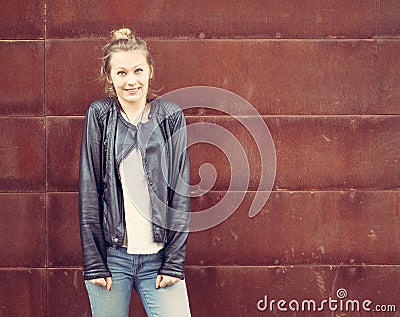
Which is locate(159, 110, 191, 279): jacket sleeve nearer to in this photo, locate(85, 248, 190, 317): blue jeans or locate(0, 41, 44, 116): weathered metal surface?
locate(85, 248, 190, 317): blue jeans

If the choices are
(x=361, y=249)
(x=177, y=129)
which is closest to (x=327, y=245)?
(x=361, y=249)

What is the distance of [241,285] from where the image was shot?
4.63 m

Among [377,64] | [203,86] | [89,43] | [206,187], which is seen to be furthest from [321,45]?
[89,43]

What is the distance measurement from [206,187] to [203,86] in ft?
1.92

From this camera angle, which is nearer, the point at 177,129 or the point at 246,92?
the point at 177,129

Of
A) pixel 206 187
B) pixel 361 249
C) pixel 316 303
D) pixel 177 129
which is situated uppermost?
pixel 177 129

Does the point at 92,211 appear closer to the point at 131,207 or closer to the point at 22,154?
the point at 131,207

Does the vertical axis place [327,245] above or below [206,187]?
below

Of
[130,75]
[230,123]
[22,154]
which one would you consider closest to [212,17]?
[230,123]

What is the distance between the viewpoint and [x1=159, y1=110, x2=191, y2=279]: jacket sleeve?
11.3 feet

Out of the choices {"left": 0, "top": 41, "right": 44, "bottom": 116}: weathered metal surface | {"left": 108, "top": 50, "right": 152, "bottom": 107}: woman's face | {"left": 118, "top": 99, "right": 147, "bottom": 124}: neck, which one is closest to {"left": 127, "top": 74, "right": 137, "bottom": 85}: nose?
{"left": 108, "top": 50, "right": 152, "bottom": 107}: woman's face

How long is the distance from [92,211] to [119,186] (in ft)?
0.52

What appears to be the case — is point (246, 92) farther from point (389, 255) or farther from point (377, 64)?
point (389, 255)

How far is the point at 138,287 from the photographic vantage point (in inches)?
137
